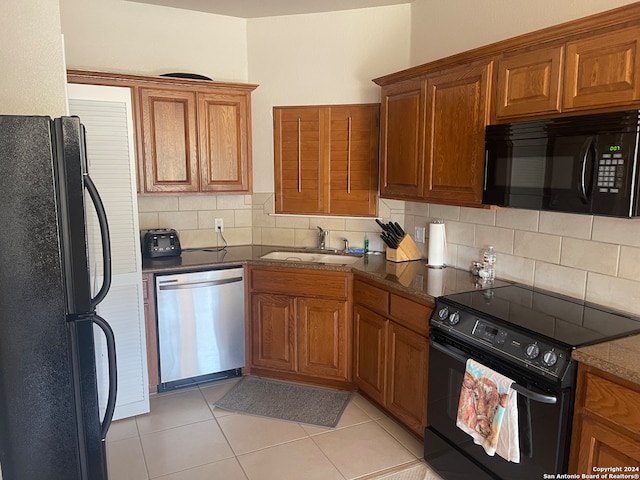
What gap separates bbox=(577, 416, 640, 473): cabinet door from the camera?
4.99 feet

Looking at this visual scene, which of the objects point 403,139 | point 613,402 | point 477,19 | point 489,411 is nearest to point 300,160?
point 403,139

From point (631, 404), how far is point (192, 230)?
3.13m

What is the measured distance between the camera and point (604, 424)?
5.28 feet

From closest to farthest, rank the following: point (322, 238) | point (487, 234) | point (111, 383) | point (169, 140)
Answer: point (111, 383), point (487, 234), point (169, 140), point (322, 238)

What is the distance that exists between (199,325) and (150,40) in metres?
2.15

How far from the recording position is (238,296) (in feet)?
11.1

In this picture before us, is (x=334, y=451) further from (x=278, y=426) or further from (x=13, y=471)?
(x=13, y=471)

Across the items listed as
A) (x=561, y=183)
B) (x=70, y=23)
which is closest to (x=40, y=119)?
(x=561, y=183)

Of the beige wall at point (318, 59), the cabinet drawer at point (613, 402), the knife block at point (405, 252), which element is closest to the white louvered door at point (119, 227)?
the beige wall at point (318, 59)

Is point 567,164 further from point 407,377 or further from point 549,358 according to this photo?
point 407,377

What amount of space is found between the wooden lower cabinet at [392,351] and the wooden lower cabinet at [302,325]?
12cm

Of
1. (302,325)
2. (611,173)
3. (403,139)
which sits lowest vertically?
(302,325)

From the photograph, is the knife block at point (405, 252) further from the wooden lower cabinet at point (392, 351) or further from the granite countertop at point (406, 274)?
the wooden lower cabinet at point (392, 351)

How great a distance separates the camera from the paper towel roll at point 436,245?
3.09m
